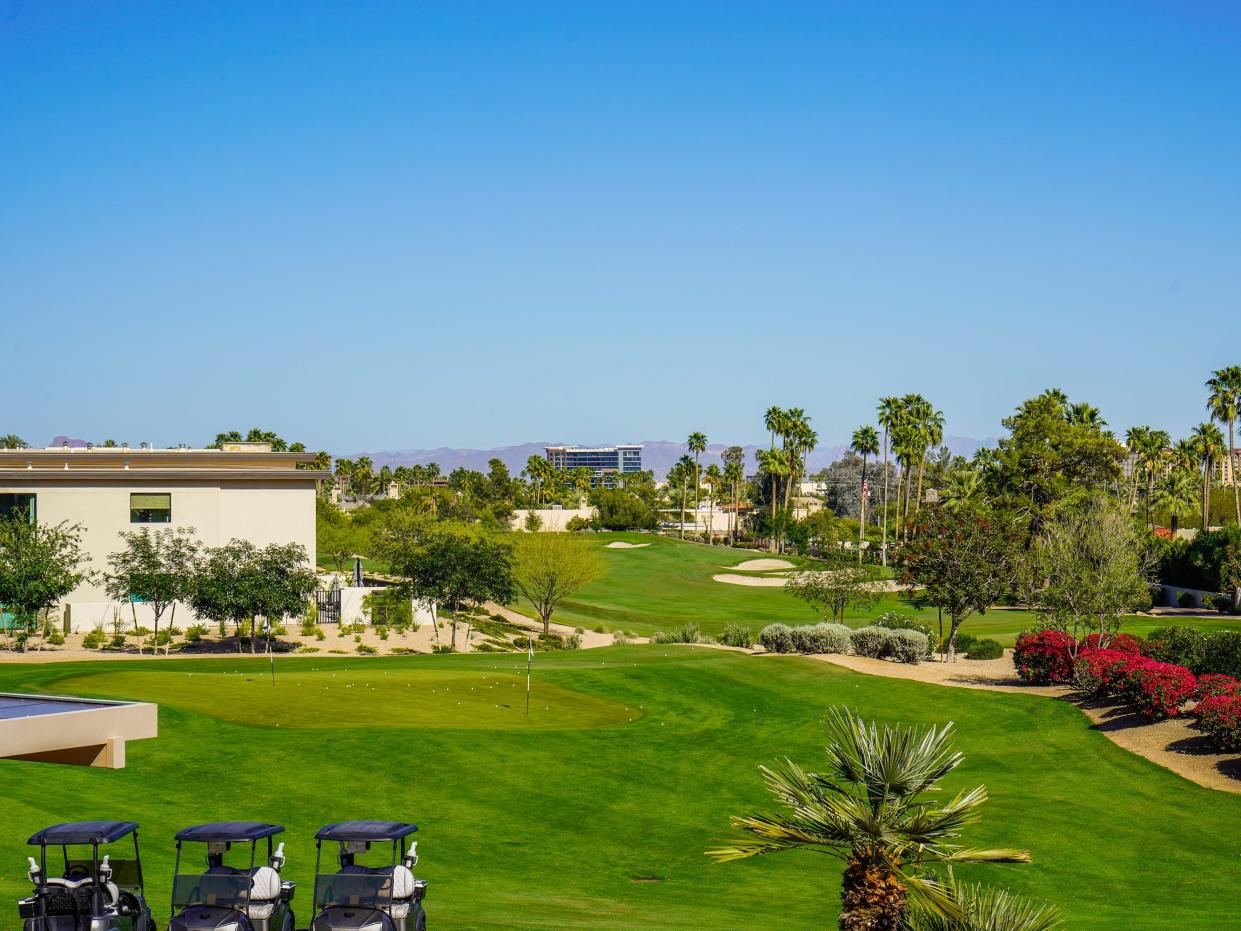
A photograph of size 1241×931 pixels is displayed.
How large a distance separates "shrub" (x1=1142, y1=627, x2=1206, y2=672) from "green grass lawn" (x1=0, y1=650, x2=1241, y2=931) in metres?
5.63

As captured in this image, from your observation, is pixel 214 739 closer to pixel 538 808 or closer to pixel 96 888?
pixel 538 808

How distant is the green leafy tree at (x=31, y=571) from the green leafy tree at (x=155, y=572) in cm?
186

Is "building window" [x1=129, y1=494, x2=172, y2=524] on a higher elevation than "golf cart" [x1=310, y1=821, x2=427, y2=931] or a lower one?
higher

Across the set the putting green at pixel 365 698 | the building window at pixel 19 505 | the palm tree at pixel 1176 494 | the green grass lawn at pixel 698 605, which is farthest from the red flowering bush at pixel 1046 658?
the palm tree at pixel 1176 494

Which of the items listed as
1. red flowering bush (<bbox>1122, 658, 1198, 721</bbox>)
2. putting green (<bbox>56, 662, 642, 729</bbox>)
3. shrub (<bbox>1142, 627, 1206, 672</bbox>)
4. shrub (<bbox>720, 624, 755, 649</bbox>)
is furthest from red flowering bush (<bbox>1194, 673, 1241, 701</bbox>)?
shrub (<bbox>720, 624, 755, 649</bbox>)

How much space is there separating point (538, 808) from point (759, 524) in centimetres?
13586

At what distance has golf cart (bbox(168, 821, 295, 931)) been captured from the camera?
14133mm

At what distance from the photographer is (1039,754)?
37844 mm

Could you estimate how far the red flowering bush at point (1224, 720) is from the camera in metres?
34.3

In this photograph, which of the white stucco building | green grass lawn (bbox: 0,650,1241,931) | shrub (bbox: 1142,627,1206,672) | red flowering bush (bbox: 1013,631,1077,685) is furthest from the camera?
the white stucco building

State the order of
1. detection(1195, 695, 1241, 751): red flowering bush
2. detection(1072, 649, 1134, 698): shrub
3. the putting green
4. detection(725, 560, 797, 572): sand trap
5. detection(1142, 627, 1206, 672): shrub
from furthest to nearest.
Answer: detection(725, 560, 797, 572): sand trap
detection(1142, 627, 1206, 672): shrub
detection(1072, 649, 1134, 698): shrub
the putting green
detection(1195, 695, 1241, 751): red flowering bush

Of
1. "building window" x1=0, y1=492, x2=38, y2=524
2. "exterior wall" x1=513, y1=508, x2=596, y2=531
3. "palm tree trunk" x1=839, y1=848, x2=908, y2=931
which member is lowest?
"palm tree trunk" x1=839, y1=848, x2=908, y2=931

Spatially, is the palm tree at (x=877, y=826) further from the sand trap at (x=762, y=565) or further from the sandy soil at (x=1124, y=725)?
the sand trap at (x=762, y=565)

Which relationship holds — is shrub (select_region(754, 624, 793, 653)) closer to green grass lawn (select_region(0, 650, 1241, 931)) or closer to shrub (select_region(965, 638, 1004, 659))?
green grass lawn (select_region(0, 650, 1241, 931))
